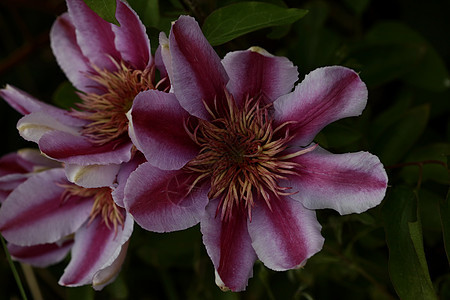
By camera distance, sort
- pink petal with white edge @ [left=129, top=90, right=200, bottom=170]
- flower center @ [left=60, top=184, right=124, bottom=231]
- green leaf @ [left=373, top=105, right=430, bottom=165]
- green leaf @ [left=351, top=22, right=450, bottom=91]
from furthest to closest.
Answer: green leaf @ [left=351, top=22, right=450, bottom=91] → green leaf @ [left=373, top=105, right=430, bottom=165] → flower center @ [left=60, top=184, right=124, bottom=231] → pink petal with white edge @ [left=129, top=90, right=200, bottom=170]

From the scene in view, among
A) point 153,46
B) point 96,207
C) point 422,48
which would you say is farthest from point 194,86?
point 422,48

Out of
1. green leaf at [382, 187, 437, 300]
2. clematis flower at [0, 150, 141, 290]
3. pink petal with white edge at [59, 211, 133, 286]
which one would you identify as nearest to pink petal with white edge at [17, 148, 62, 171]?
clematis flower at [0, 150, 141, 290]

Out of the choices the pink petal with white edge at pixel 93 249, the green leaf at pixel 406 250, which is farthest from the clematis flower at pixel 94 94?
the green leaf at pixel 406 250

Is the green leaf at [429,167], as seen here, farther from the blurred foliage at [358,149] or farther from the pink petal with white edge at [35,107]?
the pink petal with white edge at [35,107]

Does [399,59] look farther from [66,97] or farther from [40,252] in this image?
[40,252]

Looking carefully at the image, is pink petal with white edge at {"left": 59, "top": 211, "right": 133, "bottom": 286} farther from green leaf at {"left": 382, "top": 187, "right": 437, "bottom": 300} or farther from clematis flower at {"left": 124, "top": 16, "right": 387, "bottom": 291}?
green leaf at {"left": 382, "top": 187, "right": 437, "bottom": 300}

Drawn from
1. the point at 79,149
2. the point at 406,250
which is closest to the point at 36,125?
the point at 79,149
